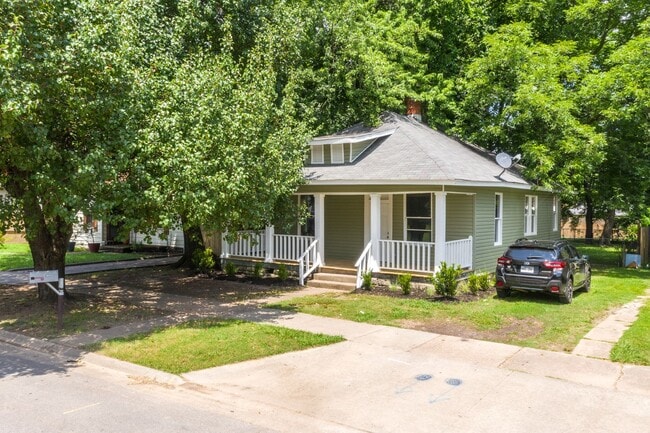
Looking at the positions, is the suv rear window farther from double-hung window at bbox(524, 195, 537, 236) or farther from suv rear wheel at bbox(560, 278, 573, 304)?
double-hung window at bbox(524, 195, 537, 236)

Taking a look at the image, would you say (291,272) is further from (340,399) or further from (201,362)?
(340,399)

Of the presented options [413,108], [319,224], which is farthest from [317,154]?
[413,108]

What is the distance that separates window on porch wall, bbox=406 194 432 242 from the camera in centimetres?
1634

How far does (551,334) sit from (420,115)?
14.1 meters

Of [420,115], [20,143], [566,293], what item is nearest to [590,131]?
[420,115]

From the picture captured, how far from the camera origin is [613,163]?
20656mm

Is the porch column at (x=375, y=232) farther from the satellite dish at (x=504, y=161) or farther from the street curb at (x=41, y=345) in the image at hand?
the street curb at (x=41, y=345)

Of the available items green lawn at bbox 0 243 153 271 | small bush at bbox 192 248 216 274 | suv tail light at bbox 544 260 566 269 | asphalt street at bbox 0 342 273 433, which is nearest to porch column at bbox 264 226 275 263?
small bush at bbox 192 248 216 274

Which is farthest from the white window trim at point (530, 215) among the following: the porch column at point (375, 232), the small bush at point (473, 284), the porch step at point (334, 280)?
the porch step at point (334, 280)

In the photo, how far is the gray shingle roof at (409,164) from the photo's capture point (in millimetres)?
14117

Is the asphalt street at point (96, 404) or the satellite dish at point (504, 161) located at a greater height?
the satellite dish at point (504, 161)

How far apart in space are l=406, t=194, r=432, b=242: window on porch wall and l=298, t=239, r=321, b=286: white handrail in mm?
3103

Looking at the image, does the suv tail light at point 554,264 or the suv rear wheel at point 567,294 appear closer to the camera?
the suv tail light at point 554,264

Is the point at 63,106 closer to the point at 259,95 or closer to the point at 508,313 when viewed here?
the point at 259,95
